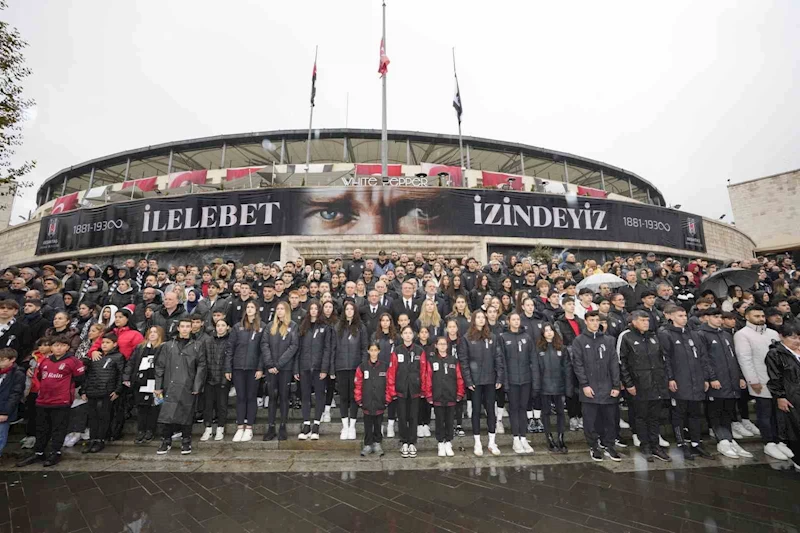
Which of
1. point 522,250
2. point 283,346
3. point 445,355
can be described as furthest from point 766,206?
point 283,346

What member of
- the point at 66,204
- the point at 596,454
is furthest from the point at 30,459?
the point at 66,204

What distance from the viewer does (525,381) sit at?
4887 mm

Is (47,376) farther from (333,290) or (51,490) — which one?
(333,290)

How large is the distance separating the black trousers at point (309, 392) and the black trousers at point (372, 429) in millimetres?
839

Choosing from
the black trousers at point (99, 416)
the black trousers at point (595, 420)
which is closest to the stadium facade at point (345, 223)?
the black trousers at point (99, 416)

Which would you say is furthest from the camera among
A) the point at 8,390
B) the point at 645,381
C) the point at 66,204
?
the point at 66,204

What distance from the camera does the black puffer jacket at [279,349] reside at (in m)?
5.08

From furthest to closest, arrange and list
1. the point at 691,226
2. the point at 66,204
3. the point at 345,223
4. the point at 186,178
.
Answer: the point at 66,204
the point at 186,178
the point at 691,226
the point at 345,223

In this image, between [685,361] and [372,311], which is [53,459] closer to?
[372,311]

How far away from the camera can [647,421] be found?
470 cm

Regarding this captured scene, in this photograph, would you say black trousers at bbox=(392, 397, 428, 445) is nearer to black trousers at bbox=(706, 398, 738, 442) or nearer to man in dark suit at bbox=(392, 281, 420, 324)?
man in dark suit at bbox=(392, 281, 420, 324)

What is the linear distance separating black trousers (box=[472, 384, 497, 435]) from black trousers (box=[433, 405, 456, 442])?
0.37 meters

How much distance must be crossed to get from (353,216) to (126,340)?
8.35m

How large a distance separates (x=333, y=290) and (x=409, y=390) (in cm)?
332
